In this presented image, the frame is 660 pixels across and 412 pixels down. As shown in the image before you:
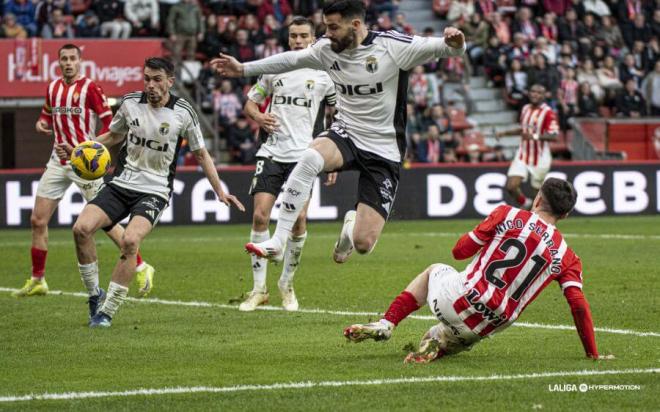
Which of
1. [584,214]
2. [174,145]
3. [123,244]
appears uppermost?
[174,145]

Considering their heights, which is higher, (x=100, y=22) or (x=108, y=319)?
(x=100, y=22)

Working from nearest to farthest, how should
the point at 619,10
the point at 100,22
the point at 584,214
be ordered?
1. the point at 584,214
2. the point at 100,22
3. the point at 619,10

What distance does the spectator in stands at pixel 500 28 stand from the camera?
3034 centimetres

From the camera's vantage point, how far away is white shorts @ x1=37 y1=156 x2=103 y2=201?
1312 cm

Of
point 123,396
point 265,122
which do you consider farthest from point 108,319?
point 123,396

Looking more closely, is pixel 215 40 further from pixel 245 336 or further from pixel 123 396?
pixel 123 396

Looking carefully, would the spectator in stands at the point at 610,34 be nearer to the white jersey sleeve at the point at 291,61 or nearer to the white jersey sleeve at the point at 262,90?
the white jersey sleeve at the point at 262,90

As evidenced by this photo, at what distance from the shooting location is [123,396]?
23.8ft

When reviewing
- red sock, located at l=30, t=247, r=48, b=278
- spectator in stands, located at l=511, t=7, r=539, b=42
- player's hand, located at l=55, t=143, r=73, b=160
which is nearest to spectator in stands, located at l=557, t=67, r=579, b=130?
spectator in stands, located at l=511, t=7, r=539, b=42

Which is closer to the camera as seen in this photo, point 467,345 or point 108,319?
point 467,345

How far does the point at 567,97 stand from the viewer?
1164 inches

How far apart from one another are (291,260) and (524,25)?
65.9ft

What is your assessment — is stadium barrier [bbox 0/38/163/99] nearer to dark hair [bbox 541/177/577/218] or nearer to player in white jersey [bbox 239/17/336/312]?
player in white jersey [bbox 239/17/336/312]

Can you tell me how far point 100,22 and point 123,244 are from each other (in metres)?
16.9
